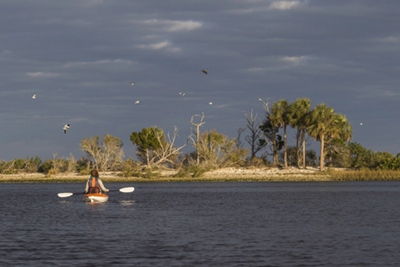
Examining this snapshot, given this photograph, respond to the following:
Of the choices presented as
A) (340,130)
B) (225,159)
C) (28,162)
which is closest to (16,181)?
(28,162)

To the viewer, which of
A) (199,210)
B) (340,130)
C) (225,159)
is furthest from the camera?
(225,159)

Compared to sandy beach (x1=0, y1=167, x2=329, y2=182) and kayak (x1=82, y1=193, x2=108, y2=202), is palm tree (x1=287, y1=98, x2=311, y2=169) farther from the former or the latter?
kayak (x1=82, y1=193, x2=108, y2=202)

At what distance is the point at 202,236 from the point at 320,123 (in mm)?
64208

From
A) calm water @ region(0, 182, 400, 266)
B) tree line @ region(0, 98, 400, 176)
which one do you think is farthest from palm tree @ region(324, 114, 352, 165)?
calm water @ region(0, 182, 400, 266)

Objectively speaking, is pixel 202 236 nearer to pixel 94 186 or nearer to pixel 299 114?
pixel 94 186

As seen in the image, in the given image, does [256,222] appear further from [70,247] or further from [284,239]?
[70,247]

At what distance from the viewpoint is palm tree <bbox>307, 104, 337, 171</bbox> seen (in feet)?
276

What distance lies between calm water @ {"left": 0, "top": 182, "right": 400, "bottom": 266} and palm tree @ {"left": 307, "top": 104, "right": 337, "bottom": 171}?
153 ft

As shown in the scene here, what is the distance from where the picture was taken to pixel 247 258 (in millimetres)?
17609

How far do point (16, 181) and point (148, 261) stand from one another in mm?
76532

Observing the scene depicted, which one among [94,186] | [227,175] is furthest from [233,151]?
[94,186]

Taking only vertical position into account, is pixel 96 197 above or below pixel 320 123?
below

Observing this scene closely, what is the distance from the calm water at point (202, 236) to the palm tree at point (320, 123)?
153 ft

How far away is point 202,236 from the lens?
23062mm
